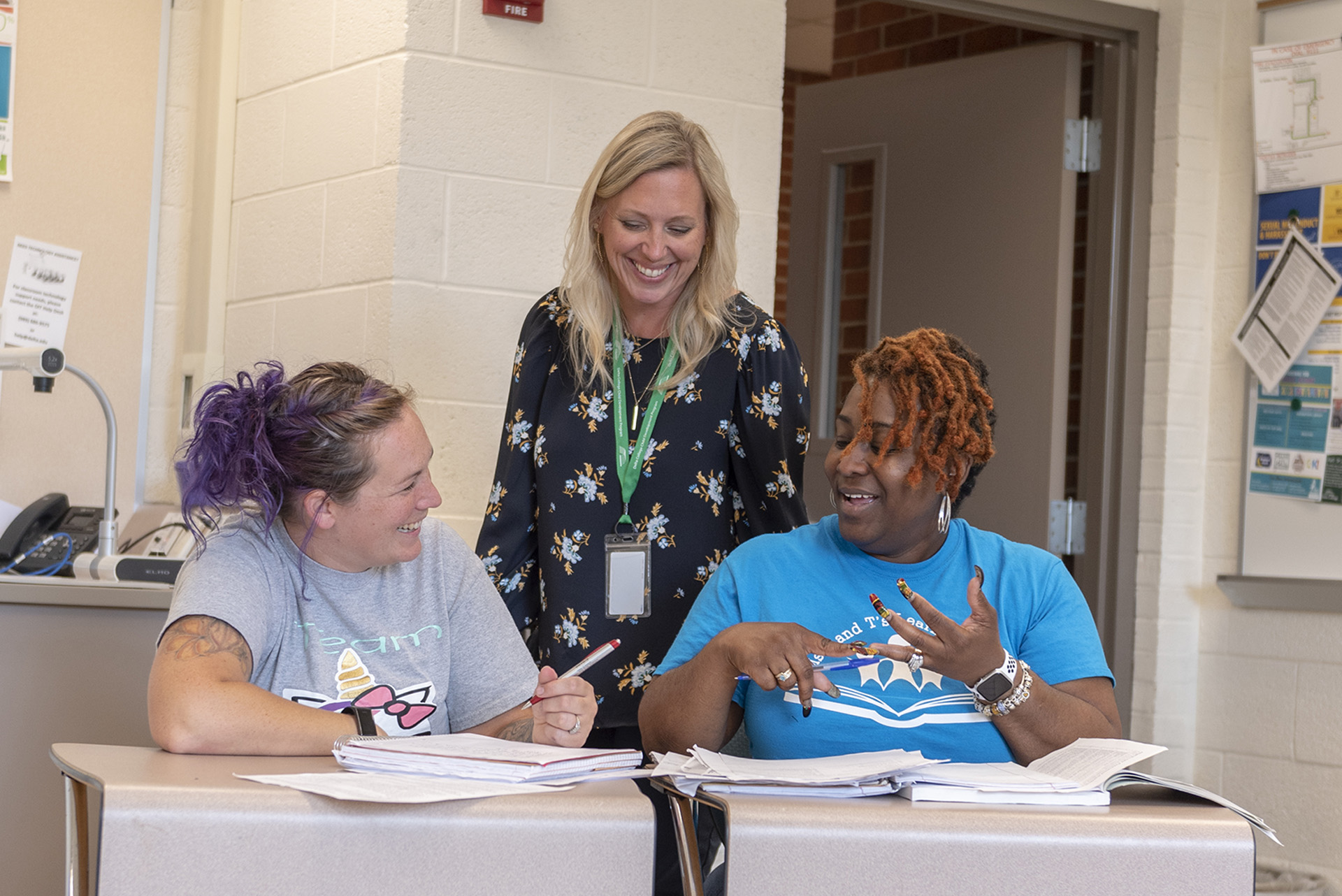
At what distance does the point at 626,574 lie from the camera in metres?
2.06

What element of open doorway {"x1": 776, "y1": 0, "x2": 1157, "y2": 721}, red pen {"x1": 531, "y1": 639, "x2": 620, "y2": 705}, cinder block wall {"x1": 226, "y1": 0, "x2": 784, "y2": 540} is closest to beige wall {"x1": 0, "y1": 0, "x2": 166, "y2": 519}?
cinder block wall {"x1": 226, "y1": 0, "x2": 784, "y2": 540}

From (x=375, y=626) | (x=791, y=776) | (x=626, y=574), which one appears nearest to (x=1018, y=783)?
(x=791, y=776)

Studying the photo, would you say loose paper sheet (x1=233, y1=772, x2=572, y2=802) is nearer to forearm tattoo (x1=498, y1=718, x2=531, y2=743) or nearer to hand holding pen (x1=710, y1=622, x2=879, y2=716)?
hand holding pen (x1=710, y1=622, x2=879, y2=716)

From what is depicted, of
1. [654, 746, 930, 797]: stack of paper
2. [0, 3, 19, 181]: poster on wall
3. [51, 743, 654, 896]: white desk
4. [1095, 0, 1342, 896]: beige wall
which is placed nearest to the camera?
[51, 743, 654, 896]: white desk

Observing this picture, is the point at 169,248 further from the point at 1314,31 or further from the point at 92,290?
the point at 1314,31

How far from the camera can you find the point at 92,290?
2.90m

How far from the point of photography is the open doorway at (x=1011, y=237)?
3.27 m

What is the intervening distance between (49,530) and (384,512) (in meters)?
1.43

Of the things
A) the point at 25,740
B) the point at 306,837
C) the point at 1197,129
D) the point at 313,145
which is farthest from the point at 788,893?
the point at 1197,129

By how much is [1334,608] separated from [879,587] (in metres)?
1.69

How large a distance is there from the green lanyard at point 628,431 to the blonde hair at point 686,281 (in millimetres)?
18

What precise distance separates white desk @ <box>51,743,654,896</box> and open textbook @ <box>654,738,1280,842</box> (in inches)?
4.1

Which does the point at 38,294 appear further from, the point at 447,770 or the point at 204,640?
the point at 447,770

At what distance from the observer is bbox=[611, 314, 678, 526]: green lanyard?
2.07m
